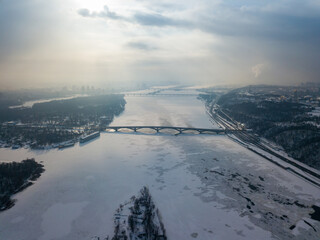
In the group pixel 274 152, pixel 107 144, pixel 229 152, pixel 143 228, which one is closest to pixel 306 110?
pixel 274 152

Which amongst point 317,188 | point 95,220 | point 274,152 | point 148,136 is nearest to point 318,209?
point 317,188

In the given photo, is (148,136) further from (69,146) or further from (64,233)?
(64,233)

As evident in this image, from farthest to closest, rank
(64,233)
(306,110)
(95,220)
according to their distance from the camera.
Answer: (306,110), (95,220), (64,233)

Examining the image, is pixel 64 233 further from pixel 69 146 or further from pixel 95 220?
pixel 69 146

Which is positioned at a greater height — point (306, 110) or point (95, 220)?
point (306, 110)

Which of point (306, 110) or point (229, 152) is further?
point (306, 110)

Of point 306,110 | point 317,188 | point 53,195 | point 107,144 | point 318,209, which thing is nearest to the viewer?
point 318,209
